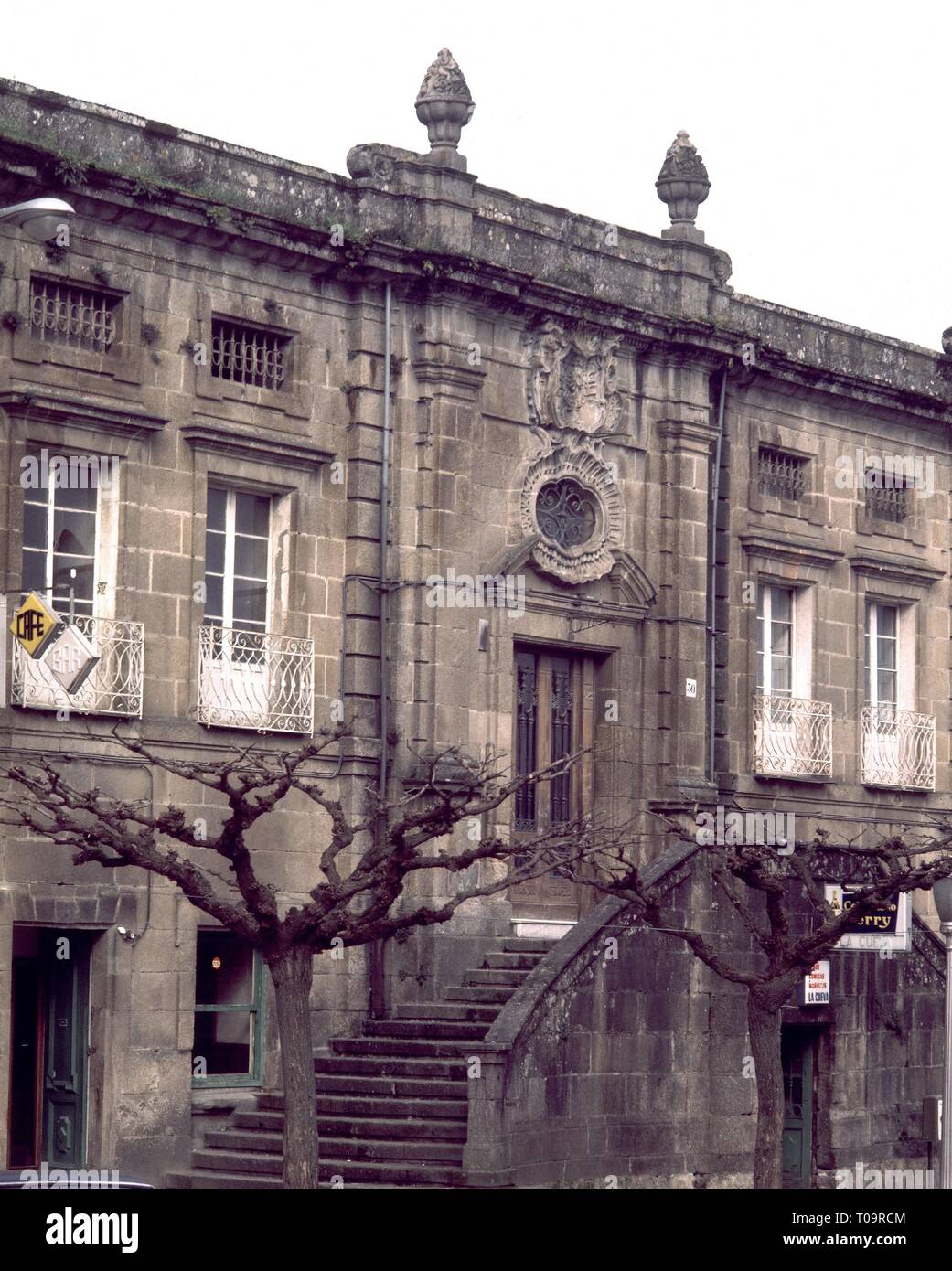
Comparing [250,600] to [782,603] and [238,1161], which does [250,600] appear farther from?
[782,603]

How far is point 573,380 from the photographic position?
26.3 meters

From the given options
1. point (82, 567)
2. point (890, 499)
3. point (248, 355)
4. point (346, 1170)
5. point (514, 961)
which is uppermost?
point (248, 355)

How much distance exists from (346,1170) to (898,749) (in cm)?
1119

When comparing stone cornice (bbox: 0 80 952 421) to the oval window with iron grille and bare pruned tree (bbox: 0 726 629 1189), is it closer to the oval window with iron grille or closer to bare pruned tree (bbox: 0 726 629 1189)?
the oval window with iron grille

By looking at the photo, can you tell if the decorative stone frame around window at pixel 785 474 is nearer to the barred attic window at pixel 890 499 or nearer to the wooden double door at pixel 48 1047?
the barred attic window at pixel 890 499

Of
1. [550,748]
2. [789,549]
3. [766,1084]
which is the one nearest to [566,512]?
[550,748]

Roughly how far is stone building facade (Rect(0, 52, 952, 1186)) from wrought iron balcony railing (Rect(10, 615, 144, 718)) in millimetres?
40

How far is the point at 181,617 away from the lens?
74.8 ft

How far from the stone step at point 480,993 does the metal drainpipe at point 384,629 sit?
0.65m

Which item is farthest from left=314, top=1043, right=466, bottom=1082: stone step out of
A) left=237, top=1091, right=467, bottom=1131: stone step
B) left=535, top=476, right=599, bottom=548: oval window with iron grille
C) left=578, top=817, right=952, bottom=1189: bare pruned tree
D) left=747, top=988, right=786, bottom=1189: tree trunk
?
left=535, top=476, right=599, bottom=548: oval window with iron grille

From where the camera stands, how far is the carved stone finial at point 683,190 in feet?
91.1

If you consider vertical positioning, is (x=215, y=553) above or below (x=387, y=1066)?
above

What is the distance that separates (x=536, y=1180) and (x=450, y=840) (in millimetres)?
3706

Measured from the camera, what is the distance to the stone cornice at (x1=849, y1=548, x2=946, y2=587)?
2991 cm
